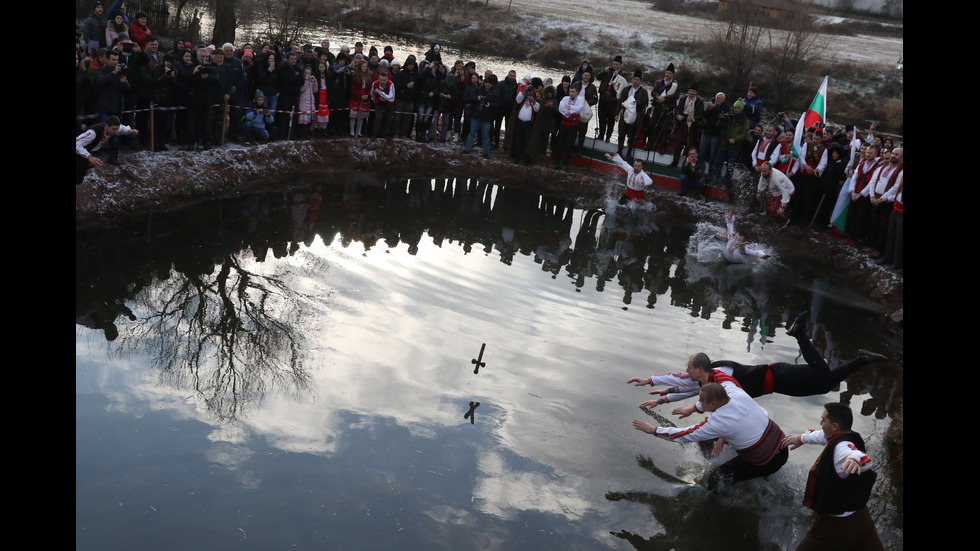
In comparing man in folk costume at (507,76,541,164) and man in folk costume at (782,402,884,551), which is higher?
man in folk costume at (507,76,541,164)

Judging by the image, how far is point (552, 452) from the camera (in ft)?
27.3

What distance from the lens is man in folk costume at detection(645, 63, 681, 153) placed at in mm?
18562

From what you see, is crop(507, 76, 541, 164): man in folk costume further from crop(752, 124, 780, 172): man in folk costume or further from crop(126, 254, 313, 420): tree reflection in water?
crop(126, 254, 313, 420): tree reflection in water

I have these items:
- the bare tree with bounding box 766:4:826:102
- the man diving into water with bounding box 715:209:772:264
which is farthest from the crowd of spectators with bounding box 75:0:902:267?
the bare tree with bounding box 766:4:826:102

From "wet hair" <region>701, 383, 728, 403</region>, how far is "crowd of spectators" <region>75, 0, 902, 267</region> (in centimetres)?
860

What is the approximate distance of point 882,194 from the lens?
1437 centimetres

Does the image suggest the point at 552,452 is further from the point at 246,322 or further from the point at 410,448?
the point at 246,322

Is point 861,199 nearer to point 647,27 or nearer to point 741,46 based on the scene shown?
point 741,46

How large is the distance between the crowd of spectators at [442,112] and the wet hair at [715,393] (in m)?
8.60

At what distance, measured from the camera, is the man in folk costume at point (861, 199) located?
1475cm

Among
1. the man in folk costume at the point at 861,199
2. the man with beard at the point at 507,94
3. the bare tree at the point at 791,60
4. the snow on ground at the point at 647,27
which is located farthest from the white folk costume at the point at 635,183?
the snow on ground at the point at 647,27

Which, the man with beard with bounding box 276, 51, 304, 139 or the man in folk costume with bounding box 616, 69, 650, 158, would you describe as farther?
the man in folk costume with bounding box 616, 69, 650, 158
